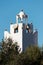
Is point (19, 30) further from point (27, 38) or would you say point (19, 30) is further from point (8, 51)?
point (8, 51)

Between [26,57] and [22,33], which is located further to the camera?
[22,33]

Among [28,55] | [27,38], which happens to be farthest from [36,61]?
[27,38]

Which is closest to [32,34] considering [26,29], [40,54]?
[26,29]

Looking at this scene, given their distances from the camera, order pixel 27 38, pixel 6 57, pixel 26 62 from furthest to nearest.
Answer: pixel 27 38 < pixel 6 57 < pixel 26 62

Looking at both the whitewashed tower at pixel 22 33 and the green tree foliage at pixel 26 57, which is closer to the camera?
the green tree foliage at pixel 26 57

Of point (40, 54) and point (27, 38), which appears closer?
point (40, 54)

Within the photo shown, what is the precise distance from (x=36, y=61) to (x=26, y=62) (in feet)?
3.11

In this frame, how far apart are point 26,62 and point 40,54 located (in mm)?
1696

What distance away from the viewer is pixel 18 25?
5212 cm

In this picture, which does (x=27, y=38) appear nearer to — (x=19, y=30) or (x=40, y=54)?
(x=19, y=30)

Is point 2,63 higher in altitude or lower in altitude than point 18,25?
lower

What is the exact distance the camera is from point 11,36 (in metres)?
52.3

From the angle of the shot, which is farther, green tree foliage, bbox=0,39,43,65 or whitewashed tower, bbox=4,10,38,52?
whitewashed tower, bbox=4,10,38,52

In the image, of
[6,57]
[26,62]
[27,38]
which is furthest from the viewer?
[27,38]
